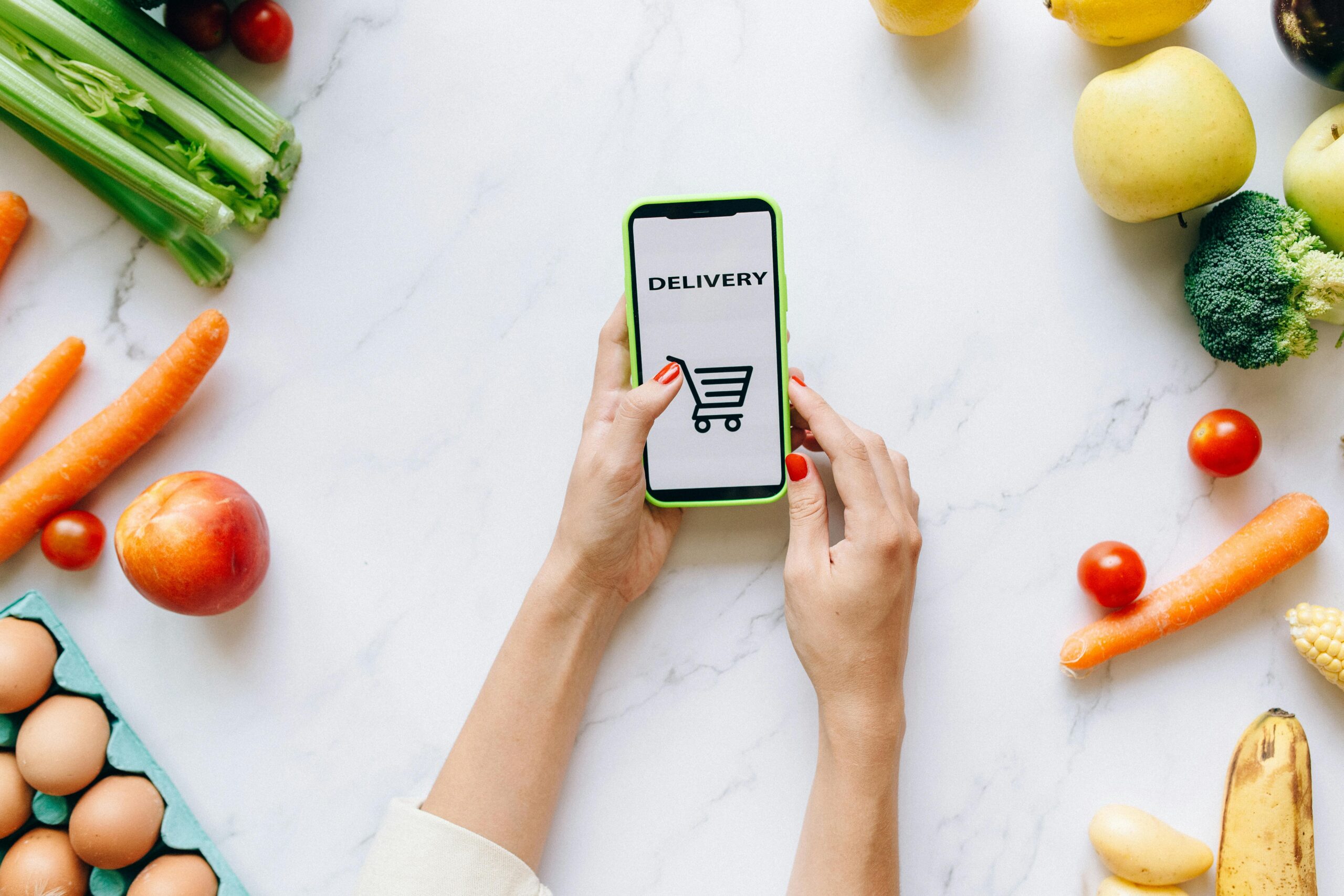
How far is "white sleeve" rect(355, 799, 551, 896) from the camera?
0.94 m

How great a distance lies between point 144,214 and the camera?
1.09 metres

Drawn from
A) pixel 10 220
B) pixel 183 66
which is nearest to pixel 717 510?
pixel 183 66

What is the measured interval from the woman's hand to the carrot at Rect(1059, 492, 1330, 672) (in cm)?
56

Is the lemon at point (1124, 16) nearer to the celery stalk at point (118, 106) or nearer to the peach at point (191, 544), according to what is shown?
the celery stalk at point (118, 106)

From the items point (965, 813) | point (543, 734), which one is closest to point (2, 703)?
point (543, 734)

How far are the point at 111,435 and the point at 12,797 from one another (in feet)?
1.45

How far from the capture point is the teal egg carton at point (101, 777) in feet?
3.36

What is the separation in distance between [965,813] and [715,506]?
0.52 meters

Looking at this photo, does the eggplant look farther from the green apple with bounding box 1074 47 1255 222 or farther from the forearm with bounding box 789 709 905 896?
the forearm with bounding box 789 709 905 896

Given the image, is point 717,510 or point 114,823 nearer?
point 114,823

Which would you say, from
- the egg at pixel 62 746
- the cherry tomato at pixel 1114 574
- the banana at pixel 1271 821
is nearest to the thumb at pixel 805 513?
the cherry tomato at pixel 1114 574

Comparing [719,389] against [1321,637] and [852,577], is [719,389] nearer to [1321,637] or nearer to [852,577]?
[852,577]

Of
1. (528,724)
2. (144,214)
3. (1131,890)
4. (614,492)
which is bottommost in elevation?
(1131,890)

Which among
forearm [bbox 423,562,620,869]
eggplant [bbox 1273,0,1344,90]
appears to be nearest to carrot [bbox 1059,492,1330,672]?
eggplant [bbox 1273,0,1344,90]
